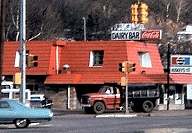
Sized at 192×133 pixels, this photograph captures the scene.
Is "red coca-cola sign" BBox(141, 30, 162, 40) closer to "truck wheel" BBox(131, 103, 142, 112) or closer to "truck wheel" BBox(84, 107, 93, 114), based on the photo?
"truck wheel" BBox(131, 103, 142, 112)

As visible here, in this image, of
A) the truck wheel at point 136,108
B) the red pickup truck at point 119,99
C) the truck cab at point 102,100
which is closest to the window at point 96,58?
Answer: the truck wheel at point 136,108

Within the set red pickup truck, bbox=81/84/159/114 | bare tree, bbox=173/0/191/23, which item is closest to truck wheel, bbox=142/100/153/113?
red pickup truck, bbox=81/84/159/114

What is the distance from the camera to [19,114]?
39375mm

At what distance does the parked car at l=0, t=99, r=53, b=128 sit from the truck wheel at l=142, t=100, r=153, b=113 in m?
20.9

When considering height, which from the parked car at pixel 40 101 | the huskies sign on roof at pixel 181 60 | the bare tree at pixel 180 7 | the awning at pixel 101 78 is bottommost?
the parked car at pixel 40 101

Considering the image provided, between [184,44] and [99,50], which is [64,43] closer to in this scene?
[99,50]

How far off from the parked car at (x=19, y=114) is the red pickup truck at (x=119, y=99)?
17.8m

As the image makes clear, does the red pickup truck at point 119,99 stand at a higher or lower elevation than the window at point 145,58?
lower

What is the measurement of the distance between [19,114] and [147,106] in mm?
21620

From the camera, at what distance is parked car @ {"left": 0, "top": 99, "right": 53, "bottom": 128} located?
39188 millimetres

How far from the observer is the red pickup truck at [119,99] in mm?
57531

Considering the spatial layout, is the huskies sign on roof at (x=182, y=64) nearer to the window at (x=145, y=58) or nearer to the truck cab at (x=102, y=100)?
the window at (x=145, y=58)

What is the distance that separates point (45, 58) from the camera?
67812mm

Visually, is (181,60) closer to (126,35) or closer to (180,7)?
(126,35)
